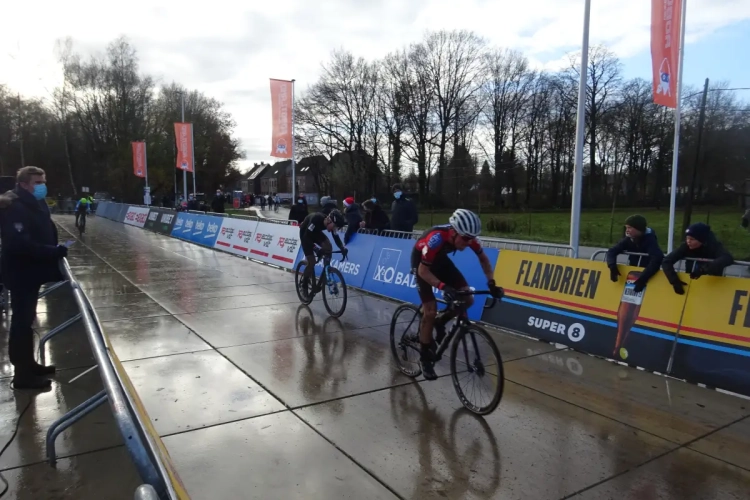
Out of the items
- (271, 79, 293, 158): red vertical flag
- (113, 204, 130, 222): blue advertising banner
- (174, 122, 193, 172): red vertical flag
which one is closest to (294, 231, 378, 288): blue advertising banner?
(271, 79, 293, 158): red vertical flag

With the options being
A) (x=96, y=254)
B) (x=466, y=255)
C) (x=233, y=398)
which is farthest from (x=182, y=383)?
(x=96, y=254)

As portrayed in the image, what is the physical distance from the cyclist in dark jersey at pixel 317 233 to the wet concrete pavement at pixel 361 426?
1.49 meters

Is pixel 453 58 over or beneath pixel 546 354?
over

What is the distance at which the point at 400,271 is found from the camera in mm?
9070

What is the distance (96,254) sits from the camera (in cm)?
1609

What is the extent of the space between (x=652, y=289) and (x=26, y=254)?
6496 millimetres

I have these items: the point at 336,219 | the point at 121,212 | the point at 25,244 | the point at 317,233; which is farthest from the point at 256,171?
the point at 25,244

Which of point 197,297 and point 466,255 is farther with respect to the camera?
point 197,297

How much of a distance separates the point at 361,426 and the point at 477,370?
44.0 inches

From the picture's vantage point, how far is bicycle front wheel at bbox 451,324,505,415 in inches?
166

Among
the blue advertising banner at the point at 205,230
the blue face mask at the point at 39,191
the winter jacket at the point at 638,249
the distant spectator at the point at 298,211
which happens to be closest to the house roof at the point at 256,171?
the blue advertising banner at the point at 205,230

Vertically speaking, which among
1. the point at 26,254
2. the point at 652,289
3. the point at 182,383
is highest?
the point at 26,254

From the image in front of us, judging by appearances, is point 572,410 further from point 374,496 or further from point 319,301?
point 319,301

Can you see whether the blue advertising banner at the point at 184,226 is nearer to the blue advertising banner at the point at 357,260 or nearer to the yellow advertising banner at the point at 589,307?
the blue advertising banner at the point at 357,260
